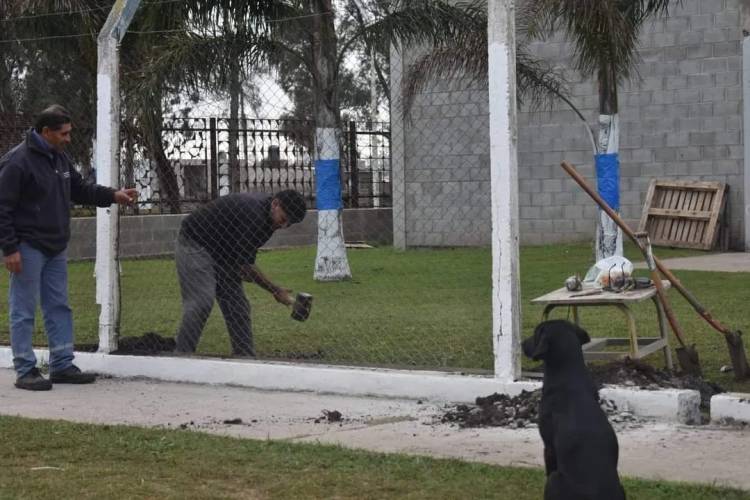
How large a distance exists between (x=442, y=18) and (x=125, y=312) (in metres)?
4.96

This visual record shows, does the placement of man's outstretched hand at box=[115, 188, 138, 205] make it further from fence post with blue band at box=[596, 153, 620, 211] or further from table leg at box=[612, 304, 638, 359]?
fence post with blue band at box=[596, 153, 620, 211]

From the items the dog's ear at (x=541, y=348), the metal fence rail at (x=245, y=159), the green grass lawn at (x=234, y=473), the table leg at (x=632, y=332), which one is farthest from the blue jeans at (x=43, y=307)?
the metal fence rail at (x=245, y=159)

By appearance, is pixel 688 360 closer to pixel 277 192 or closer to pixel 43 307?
pixel 277 192

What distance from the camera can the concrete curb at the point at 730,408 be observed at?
6.29 m

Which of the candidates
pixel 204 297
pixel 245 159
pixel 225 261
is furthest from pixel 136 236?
pixel 204 297

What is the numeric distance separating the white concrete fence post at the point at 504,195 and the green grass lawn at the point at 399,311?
0.70 m

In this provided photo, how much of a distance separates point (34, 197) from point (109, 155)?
36.2 inches

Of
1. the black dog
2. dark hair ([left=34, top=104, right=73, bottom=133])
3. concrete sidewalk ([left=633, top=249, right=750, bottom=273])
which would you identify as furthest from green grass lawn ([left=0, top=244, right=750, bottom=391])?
the black dog

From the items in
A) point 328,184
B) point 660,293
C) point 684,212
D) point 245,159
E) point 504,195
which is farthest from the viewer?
point 684,212

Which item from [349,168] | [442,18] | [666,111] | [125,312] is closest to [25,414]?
[125,312]

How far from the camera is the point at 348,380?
7641mm

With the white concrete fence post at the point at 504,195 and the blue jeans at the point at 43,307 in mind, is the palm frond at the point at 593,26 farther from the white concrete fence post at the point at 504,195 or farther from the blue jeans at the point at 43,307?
the blue jeans at the point at 43,307

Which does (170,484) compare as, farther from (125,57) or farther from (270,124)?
(270,124)

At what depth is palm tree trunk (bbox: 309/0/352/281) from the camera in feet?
49.2
